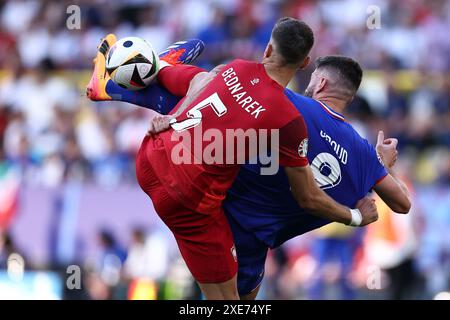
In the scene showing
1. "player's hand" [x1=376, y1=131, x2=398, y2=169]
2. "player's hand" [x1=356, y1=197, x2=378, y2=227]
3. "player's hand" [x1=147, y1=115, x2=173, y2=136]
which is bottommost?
"player's hand" [x1=356, y1=197, x2=378, y2=227]

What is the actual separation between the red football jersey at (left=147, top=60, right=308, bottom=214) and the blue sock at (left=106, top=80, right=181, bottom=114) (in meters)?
0.66

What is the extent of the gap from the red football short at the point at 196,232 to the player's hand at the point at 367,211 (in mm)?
1001

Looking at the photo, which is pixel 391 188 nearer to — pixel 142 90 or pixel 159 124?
pixel 159 124

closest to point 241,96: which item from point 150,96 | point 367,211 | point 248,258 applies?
point 150,96

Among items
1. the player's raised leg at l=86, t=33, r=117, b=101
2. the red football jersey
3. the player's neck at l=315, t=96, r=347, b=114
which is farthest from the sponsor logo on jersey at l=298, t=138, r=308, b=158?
the player's raised leg at l=86, t=33, r=117, b=101

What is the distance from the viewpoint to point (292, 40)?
756 centimetres

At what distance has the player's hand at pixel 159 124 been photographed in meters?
7.84

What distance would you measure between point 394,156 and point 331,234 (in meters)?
5.09

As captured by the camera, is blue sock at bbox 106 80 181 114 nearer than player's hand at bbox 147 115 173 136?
No

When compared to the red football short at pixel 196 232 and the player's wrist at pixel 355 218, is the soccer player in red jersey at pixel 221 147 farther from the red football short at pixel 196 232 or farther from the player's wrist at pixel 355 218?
the player's wrist at pixel 355 218

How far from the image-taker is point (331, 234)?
1374 cm

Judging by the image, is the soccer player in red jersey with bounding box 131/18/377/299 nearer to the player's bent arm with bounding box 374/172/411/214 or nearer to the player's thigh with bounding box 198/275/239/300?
the player's thigh with bounding box 198/275/239/300

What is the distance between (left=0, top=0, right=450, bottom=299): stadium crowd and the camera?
537 inches
